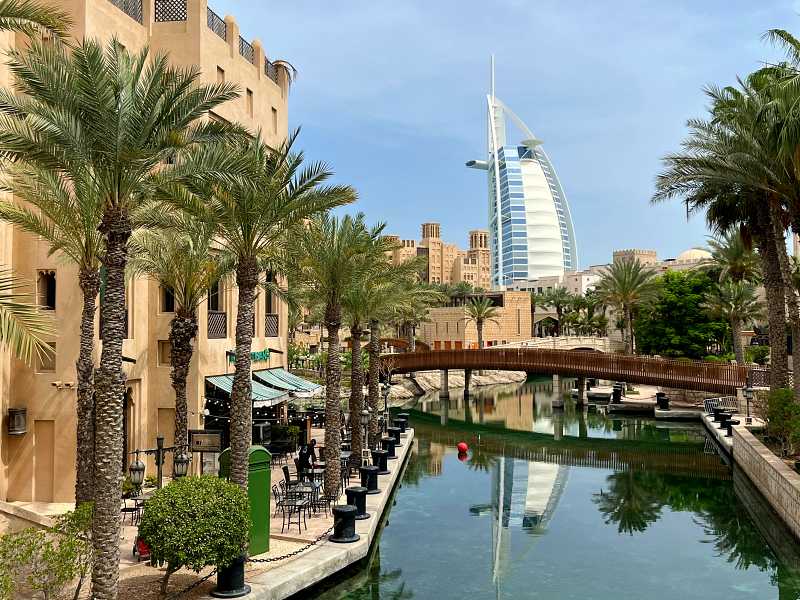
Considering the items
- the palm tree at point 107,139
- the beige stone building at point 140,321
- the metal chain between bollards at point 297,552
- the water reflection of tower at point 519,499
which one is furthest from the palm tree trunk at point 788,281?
the palm tree at point 107,139

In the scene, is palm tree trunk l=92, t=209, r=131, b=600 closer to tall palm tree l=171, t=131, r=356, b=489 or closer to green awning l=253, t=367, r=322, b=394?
tall palm tree l=171, t=131, r=356, b=489

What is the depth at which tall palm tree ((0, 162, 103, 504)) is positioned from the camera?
14.1 metres

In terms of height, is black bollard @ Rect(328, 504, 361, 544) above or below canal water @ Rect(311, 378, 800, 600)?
above

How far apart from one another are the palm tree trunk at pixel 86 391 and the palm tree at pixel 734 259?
4093cm

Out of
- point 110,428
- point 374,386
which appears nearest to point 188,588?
point 110,428

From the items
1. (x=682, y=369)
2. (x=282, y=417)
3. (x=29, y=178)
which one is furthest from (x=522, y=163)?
(x=29, y=178)

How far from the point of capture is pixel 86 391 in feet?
50.5

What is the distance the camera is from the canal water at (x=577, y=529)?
14655 millimetres

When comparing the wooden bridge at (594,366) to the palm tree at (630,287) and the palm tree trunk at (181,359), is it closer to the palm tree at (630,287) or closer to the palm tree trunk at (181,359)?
the palm tree at (630,287)

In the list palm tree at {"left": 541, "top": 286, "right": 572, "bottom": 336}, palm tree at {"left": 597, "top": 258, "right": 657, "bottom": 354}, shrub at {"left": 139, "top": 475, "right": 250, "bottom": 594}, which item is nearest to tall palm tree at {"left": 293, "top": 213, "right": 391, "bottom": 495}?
shrub at {"left": 139, "top": 475, "right": 250, "bottom": 594}

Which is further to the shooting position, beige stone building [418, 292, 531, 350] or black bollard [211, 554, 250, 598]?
beige stone building [418, 292, 531, 350]

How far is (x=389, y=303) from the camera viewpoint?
→ 2667 cm

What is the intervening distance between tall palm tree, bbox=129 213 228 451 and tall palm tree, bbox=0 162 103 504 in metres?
2.73

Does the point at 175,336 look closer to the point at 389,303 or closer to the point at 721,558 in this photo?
the point at 389,303
